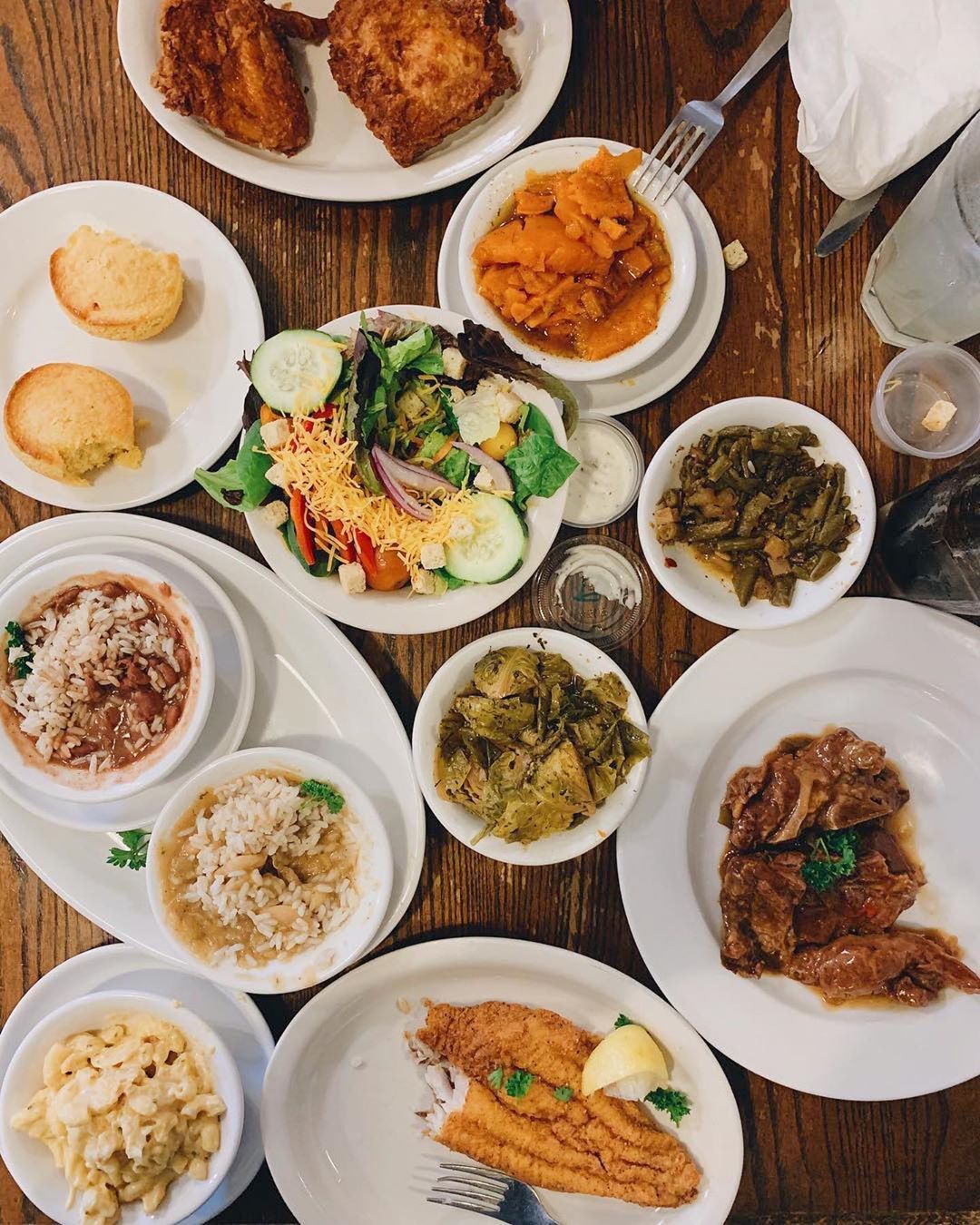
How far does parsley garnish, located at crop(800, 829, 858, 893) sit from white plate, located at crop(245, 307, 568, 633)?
1.20 meters

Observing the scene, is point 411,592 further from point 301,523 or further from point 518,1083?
point 518,1083

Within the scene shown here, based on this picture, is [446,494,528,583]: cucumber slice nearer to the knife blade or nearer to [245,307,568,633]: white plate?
[245,307,568,633]: white plate

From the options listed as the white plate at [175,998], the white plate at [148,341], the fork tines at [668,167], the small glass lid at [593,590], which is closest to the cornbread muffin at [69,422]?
the white plate at [148,341]

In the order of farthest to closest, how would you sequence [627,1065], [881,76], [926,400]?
[926,400] → [627,1065] → [881,76]

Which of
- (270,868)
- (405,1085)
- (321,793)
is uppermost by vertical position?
(321,793)

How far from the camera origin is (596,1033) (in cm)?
263

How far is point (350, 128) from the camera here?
8.59 feet

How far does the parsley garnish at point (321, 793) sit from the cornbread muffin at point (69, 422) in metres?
1.08

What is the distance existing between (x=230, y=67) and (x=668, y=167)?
1285 mm

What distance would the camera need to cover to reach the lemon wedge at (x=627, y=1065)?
7.95 feet

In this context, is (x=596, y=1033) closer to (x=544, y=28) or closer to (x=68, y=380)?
(x=68, y=380)

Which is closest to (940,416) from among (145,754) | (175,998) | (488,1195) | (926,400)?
(926,400)

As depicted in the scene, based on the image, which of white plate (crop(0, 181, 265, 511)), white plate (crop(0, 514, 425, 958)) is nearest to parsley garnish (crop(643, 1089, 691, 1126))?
white plate (crop(0, 514, 425, 958))

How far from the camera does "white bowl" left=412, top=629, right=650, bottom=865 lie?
94.0 inches
